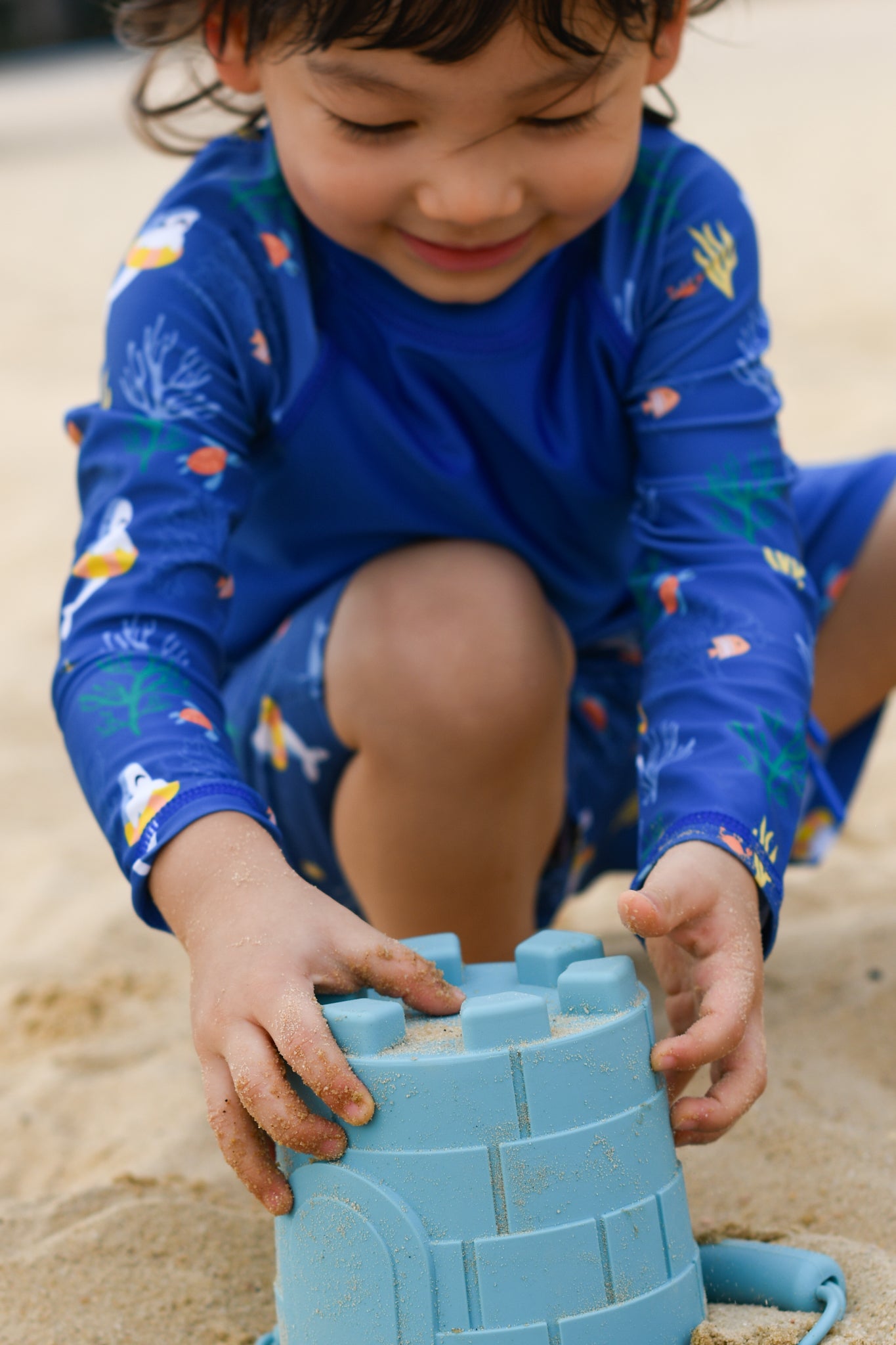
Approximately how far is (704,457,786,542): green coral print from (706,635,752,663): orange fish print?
0.15 meters

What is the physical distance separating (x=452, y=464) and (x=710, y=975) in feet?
2.40

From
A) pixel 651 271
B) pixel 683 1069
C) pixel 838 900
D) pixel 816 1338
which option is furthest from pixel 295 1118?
pixel 838 900

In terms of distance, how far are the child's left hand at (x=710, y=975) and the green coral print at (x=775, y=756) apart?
120mm

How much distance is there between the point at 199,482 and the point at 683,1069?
747 mm

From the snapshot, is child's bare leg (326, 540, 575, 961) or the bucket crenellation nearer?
the bucket crenellation

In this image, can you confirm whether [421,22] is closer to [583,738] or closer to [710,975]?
[710,975]

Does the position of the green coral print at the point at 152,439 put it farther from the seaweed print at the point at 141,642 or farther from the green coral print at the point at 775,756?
the green coral print at the point at 775,756

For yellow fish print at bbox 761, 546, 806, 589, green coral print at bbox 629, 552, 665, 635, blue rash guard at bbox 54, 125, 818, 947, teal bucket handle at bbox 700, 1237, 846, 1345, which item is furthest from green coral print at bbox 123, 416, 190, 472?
teal bucket handle at bbox 700, 1237, 846, 1345

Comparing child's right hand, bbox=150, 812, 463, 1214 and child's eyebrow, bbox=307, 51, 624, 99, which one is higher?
child's eyebrow, bbox=307, 51, 624, 99

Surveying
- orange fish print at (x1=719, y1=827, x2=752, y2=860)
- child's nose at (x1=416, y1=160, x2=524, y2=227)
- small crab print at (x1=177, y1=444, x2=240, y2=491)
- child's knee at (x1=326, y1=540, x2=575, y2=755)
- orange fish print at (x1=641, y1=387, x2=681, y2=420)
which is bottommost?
child's knee at (x1=326, y1=540, x2=575, y2=755)

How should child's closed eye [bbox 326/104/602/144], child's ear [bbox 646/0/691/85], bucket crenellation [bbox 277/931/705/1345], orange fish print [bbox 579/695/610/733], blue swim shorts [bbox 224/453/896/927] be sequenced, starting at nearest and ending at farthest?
bucket crenellation [bbox 277/931/705/1345]
child's closed eye [bbox 326/104/602/144]
child's ear [bbox 646/0/691/85]
blue swim shorts [bbox 224/453/896/927]
orange fish print [bbox 579/695/610/733]

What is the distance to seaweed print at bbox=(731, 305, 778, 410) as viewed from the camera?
1.64 metres

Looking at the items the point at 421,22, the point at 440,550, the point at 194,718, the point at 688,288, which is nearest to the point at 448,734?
the point at 440,550

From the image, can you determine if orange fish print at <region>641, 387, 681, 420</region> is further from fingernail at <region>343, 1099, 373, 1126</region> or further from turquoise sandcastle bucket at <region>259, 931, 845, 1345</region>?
fingernail at <region>343, 1099, 373, 1126</region>
